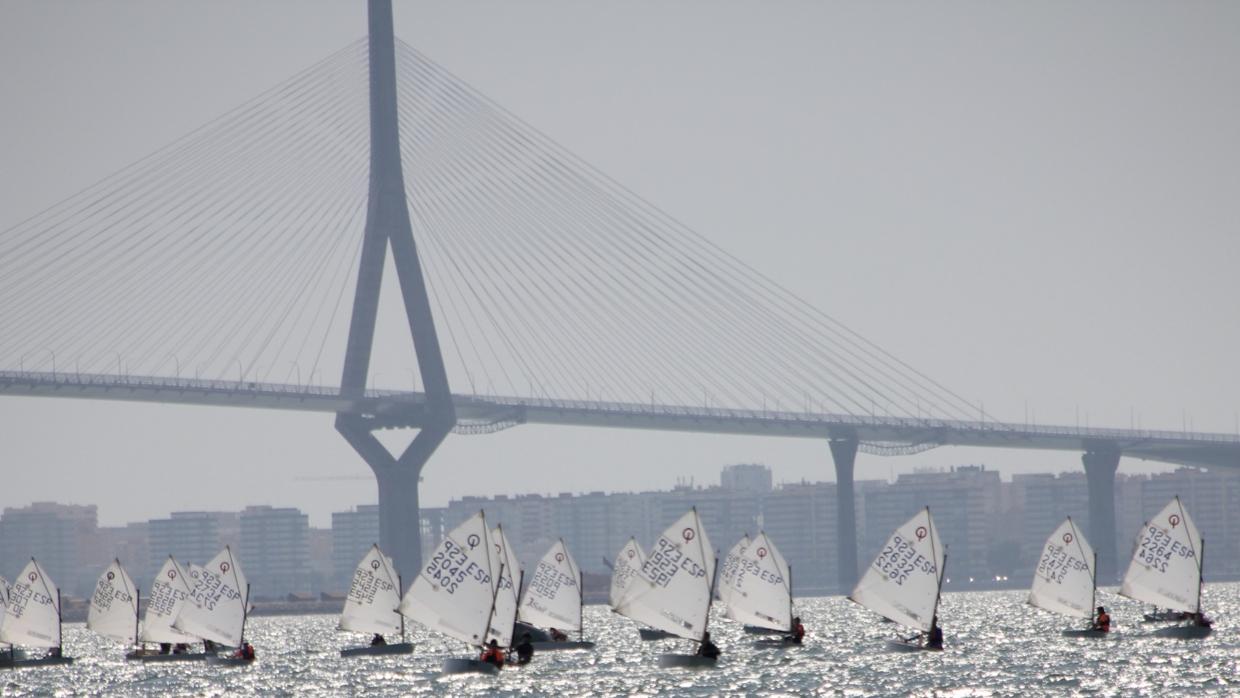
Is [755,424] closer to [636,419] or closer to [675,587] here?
[636,419]

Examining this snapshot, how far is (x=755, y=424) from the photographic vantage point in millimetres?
133375

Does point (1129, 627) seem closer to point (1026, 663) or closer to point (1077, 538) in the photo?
point (1077, 538)

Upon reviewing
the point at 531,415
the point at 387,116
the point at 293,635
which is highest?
the point at 387,116

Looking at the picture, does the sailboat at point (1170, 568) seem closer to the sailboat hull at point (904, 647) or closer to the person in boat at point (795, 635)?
the sailboat hull at point (904, 647)

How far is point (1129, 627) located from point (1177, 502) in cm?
1229

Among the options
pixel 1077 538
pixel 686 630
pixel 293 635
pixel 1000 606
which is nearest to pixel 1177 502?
pixel 1077 538

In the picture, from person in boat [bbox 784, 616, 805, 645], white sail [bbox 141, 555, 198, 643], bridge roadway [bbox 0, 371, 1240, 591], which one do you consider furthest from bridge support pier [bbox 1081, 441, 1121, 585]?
white sail [bbox 141, 555, 198, 643]

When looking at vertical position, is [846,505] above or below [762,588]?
above

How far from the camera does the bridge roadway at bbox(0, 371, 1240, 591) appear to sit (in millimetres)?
107562

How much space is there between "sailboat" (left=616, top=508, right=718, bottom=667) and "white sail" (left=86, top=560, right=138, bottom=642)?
19864 mm

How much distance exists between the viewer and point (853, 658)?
185 ft

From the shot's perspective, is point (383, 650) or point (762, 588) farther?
point (383, 650)

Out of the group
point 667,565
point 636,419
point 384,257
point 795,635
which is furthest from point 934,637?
point 636,419

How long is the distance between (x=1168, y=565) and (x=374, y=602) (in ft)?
64.9
